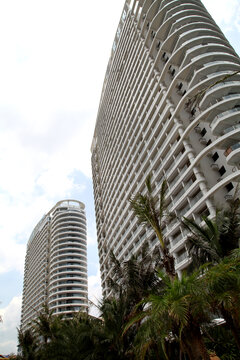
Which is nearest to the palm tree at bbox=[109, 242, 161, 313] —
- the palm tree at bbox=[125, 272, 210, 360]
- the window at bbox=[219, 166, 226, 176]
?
the palm tree at bbox=[125, 272, 210, 360]

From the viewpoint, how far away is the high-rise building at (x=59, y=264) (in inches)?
3211

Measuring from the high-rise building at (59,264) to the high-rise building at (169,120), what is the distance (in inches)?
896

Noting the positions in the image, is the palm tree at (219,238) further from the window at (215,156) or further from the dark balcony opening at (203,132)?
the dark balcony opening at (203,132)

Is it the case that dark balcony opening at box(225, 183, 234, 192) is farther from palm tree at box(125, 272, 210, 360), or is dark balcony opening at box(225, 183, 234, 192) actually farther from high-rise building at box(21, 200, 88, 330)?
high-rise building at box(21, 200, 88, 330)

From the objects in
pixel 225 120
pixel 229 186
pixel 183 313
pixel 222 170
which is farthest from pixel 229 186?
pixel 183 313

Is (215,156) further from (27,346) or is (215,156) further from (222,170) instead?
(27,346)

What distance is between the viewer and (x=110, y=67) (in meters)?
68.2

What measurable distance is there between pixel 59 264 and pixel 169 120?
69.9 meters

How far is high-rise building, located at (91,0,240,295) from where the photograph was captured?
93.1 feet

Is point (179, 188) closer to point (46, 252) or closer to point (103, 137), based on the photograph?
point (103, 137)

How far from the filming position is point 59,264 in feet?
290

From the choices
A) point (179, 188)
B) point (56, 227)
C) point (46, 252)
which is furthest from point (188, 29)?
point (46, 252)

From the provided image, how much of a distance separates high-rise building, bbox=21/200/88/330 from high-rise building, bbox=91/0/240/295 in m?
22.8

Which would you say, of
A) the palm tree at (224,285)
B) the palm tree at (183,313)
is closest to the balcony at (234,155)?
the palm tree at (224,285)
